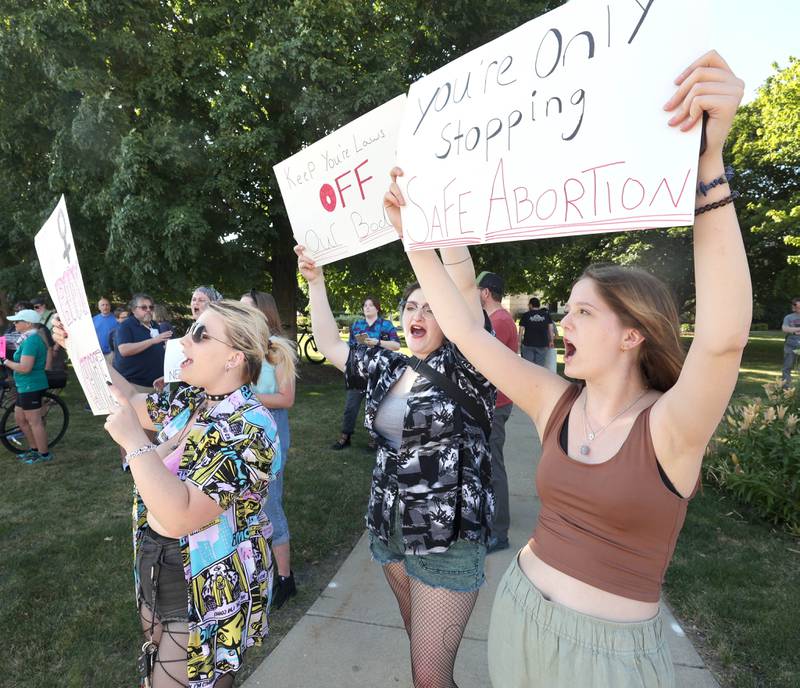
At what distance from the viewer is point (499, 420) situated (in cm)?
433

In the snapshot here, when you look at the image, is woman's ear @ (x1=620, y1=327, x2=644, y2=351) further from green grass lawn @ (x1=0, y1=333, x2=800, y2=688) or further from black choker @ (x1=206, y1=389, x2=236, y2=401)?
green grass lawn @ (x1=0, y1=333, x2=800, y2=688)

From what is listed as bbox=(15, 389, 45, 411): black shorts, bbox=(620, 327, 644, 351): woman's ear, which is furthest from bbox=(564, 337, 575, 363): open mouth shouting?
bbox=(15, 389, 45, 411): black shorts

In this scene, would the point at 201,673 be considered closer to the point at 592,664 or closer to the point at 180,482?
the point at 180,482

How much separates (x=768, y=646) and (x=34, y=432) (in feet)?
23.9

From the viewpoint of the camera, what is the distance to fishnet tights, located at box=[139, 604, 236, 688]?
180 centimetres

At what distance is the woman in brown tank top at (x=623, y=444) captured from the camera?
1.09 meters

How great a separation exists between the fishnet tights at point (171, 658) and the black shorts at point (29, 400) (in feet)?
17.8

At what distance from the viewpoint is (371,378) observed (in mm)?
2359

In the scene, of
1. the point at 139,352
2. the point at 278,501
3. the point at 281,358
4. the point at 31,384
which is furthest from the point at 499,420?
the point at 31,384

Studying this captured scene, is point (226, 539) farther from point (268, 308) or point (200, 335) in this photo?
point (268, 308)

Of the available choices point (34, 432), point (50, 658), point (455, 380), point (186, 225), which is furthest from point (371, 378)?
point (186, 225)

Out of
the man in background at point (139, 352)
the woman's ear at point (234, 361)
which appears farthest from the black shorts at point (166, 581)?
the man in background at point (139, 352)

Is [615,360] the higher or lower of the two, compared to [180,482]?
higher

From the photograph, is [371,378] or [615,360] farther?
[371,378]
